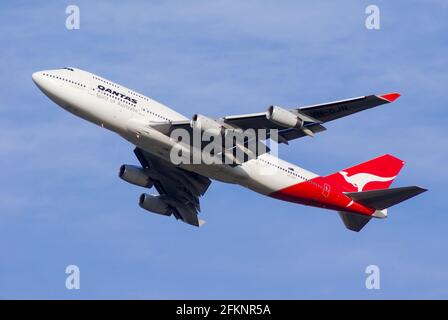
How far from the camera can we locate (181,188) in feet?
246

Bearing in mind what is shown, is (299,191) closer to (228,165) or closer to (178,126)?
(228,165)

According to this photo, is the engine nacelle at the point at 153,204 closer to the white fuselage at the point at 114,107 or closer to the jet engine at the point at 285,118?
the white fuselage at the point at 114,107

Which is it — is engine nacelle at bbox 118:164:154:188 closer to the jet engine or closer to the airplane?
the airplane

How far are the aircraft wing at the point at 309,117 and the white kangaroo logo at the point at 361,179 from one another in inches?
320

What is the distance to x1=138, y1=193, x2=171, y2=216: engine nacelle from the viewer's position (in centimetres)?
7475

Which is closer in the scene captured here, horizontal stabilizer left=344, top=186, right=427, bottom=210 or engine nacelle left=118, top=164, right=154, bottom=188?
horizontal stabilizer left=344, top=186, right=427, bottom=210

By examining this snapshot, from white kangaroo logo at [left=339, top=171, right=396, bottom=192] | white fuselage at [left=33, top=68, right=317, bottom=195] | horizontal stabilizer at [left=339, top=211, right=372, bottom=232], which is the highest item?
white fuselage at [left=33, top=68, right=317, bottom=195]

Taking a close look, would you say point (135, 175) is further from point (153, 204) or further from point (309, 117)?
point (309, 117)

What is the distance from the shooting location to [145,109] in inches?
2557

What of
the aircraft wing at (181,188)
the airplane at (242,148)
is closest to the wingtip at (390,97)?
the airplane at (242,148)

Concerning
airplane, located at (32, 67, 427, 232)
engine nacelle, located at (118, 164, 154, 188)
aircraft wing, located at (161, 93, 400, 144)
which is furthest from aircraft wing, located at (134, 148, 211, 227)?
aircraft wing, located at (161, 93, 400, 144)

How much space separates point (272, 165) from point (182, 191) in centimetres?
945

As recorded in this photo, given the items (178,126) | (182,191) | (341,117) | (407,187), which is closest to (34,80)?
(178,126)

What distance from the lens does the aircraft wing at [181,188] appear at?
7362 centimetres
